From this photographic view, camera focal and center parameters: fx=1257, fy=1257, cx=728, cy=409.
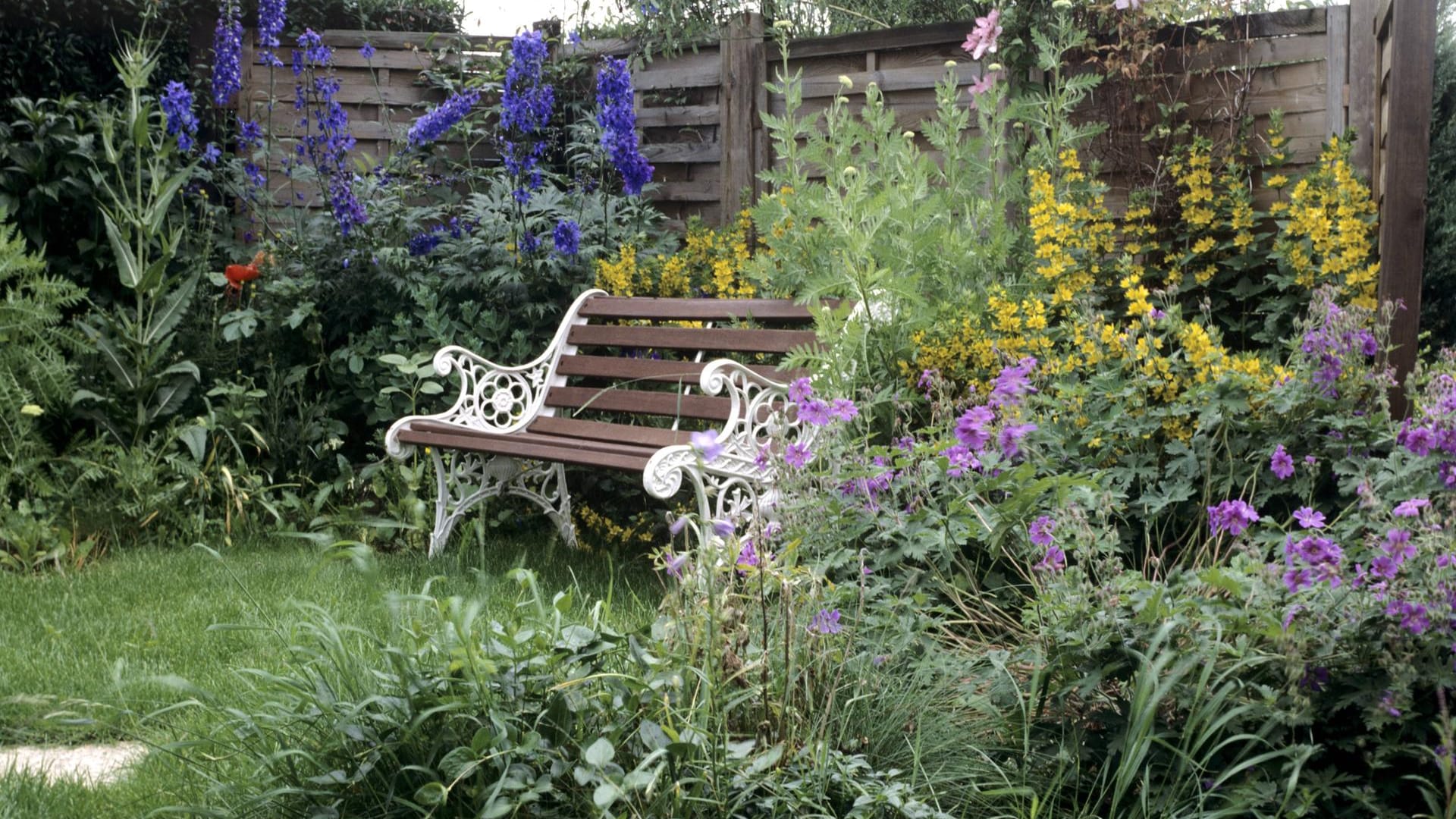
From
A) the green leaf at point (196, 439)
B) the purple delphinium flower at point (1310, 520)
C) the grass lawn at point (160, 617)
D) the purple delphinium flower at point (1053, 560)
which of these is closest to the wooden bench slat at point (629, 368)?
the grass lawn at point (160, 617)

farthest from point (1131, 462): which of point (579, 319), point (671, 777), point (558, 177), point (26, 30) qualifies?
point (26, 30)

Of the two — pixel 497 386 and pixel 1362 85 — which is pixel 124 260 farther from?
pixel 1362 85

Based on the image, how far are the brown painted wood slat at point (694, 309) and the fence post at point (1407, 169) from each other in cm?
181

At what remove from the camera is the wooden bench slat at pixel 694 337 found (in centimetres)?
425

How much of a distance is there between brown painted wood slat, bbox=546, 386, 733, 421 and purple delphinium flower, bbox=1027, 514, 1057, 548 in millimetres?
2098

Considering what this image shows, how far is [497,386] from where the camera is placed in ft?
15.8

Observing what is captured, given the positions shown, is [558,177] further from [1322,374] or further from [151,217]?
[1322,374]

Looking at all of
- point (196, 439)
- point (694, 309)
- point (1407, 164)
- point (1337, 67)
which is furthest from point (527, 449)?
point (1337, 67)

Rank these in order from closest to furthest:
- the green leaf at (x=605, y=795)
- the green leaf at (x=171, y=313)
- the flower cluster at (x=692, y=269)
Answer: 1. the green leaf at (x=605, y=795)
2. the green leaf at (x=171, y=313)
3. the flower cluster at (x=692, y=269)

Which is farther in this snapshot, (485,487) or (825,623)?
(485,487)

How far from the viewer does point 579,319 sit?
493 cm

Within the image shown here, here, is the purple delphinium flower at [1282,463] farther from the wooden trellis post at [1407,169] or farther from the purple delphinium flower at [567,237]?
the purple delphinium flower at [567,237]

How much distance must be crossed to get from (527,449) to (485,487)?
55cm

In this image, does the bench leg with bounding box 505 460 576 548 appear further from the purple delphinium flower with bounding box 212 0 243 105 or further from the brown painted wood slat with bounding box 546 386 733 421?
the purple delphinium flower with bounding box 212 0 243 105
